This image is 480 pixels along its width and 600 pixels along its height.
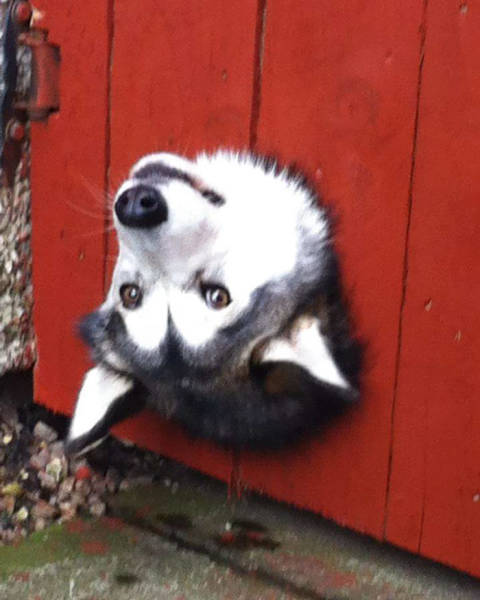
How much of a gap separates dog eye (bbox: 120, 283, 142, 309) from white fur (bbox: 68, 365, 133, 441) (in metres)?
0.23

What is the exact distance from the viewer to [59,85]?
2.45m

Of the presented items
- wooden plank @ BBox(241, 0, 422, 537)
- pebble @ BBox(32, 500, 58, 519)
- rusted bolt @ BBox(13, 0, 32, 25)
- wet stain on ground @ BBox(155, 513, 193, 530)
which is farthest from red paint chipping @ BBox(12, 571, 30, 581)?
rusted bolt @ BBox(13, 0, 32, 25)

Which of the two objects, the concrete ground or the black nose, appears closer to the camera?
the black nose

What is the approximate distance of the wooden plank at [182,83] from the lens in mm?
2066

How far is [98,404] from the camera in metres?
2.14

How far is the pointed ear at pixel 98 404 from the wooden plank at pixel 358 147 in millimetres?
442

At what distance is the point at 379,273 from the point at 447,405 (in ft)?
1.01

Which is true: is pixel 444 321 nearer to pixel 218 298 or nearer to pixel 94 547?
pixel 218 298

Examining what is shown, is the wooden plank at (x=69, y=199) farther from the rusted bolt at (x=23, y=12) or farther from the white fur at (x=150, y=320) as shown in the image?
the white fur at (x=150, y=320)

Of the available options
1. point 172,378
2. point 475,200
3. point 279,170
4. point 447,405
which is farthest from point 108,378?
point 475,200

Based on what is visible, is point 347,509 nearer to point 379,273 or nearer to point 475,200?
point 379,273

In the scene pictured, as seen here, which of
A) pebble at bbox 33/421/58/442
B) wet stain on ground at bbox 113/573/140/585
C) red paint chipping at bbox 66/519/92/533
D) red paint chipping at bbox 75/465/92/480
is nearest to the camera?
wet stain on ground at bbox 113/573/140/585

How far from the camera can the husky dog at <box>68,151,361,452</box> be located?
1816 millimetres

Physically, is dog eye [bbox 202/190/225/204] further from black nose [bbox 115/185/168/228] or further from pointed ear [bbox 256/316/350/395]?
pointed ear [bbox 256/316/350/395]
